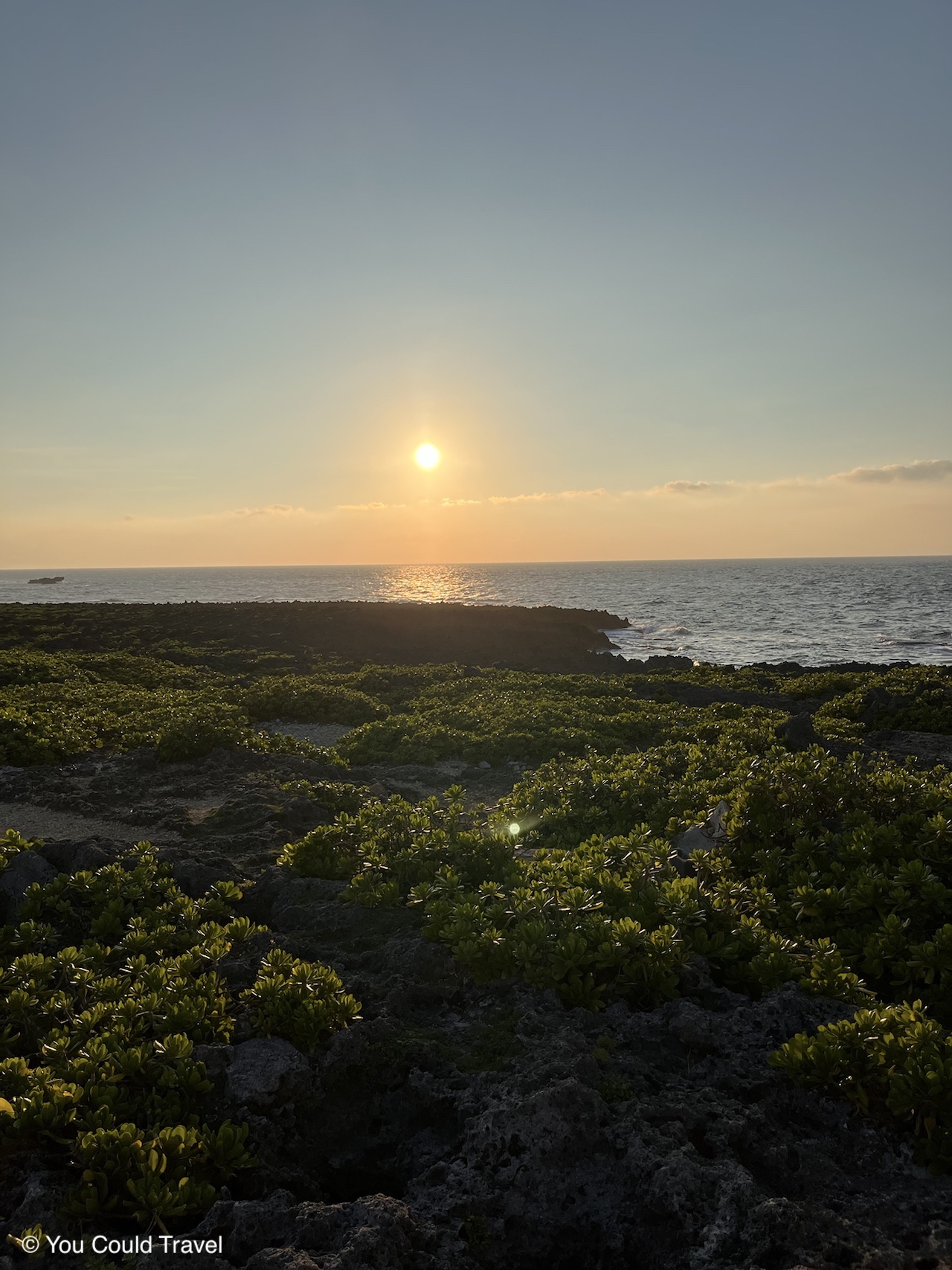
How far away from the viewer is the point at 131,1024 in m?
4.94

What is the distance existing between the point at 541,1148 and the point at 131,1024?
285cm

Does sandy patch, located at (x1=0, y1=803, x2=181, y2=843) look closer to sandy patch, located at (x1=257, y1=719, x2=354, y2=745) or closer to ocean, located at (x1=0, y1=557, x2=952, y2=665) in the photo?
sandy patch, located at (x1=257, y1=719, x2=354, y2=745)

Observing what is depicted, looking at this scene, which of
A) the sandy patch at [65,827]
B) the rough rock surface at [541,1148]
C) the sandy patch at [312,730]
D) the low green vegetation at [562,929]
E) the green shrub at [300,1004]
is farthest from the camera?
the sandy patch at [312,730]

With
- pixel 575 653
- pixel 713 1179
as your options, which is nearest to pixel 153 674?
pixel 575 653

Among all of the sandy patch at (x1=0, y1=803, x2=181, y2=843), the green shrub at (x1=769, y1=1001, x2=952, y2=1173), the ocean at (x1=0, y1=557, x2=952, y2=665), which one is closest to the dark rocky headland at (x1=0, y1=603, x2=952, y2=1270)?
the green shrub at (x1=769, y1=1001, x2=952, y2=1173)

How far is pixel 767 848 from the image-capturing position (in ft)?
25.7

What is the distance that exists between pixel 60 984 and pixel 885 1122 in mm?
5889

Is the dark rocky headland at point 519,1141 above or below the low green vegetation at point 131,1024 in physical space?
below

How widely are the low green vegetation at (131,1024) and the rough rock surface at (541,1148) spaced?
18cm

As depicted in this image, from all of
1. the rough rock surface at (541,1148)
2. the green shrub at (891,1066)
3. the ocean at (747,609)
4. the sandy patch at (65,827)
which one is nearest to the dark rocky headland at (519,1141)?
the rough rock surface at (541,1148)

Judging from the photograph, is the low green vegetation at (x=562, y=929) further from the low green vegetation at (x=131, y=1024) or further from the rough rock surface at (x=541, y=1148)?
the rough rock surface at (x=541, y=1148)

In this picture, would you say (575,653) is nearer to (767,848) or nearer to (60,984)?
(767,848)

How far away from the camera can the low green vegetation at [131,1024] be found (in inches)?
151

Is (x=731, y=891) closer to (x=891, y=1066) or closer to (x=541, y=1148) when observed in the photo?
(x=891, y=1066)
